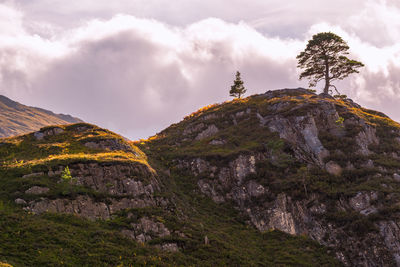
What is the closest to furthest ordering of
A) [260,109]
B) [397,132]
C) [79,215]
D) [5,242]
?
1. [5,242]
2. [79,215]
3. [397,132]
4. [260,109]

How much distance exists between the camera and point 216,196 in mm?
42688

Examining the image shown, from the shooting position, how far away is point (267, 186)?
4091 centimetres

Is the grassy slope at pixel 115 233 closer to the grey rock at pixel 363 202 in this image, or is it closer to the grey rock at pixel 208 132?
the grey rock at pixel 363 202

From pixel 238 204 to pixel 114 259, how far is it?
22371 mm

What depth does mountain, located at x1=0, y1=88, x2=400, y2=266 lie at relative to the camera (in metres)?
25.7

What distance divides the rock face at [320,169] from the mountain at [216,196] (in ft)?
0.52

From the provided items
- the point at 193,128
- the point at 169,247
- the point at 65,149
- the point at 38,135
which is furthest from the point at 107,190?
the point at 193,128

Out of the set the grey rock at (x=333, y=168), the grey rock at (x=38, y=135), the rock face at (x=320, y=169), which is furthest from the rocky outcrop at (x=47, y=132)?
the grey rock at (x=333, y=168)

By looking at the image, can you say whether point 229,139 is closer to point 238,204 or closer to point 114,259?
point 238,204

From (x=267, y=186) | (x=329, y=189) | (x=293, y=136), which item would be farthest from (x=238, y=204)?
(x=293, y=136)

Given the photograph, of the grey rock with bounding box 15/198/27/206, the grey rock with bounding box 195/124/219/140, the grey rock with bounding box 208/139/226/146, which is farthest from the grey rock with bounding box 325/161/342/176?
the grey rock with bounding box 15/198/27/206

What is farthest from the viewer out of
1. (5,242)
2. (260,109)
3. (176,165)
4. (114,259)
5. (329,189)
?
(260,109)

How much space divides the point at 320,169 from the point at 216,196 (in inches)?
674

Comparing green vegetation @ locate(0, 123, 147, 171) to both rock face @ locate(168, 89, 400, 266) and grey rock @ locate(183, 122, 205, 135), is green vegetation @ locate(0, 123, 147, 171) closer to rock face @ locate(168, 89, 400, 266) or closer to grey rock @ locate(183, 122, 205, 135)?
rock face @ locate(168, 89, 400, 266)
